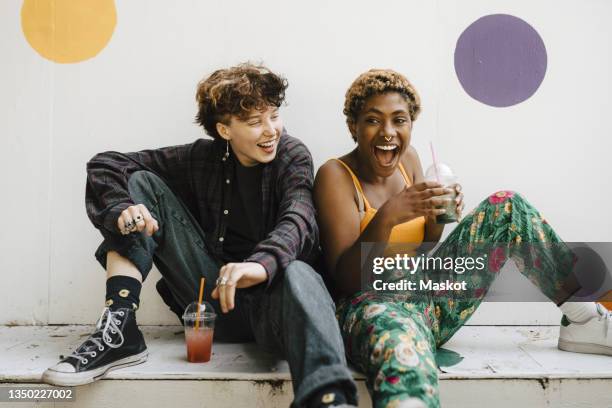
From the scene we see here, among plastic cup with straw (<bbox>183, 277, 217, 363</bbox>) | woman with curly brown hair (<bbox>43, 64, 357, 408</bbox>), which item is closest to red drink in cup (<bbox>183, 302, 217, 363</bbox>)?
plastic cup with straw (<bbox>183, 277, 217, 363</bbox>)

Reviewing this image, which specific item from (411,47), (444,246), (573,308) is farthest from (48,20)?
(573,308)

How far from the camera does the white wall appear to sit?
2564 mm

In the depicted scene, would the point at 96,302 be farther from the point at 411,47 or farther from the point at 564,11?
the point at 564,11

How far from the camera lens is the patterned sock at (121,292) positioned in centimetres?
181

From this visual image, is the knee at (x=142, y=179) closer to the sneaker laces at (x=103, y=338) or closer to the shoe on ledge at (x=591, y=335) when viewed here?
the sneaker laces at (x=103, y=338)

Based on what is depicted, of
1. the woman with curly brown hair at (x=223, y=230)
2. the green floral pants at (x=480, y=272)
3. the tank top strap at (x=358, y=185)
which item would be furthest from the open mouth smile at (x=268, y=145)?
the green floral pants at (x=480, y=272)

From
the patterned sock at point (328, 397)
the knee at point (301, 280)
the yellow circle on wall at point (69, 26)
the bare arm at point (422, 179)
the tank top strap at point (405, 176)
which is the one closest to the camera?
the patterned sock at point (328, 397)

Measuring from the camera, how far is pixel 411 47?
258cm

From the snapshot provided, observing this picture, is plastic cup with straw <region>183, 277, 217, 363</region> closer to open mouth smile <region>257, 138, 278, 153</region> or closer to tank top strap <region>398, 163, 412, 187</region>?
open mouth smile <region>257, 138, 278, 153</region>

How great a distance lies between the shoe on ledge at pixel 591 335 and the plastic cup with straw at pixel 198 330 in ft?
4.09

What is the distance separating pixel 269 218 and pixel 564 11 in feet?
5.40

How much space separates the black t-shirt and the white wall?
0.54 m

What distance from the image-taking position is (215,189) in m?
2.14

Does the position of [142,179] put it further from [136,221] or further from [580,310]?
[580,310]
